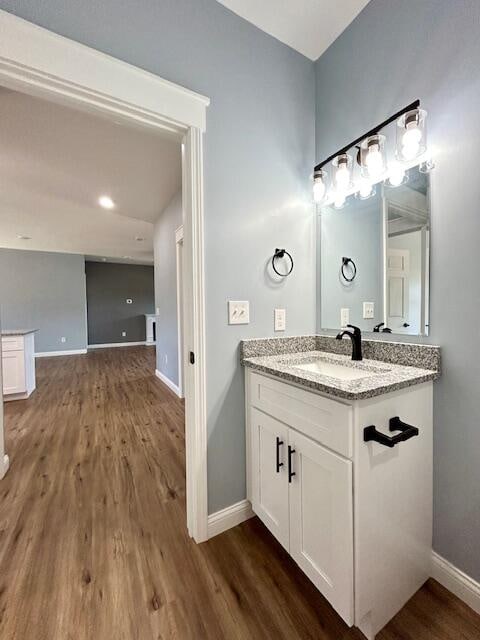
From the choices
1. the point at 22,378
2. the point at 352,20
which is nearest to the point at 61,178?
the point at 22,378

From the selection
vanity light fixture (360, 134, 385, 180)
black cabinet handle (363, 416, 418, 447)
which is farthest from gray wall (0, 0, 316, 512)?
black cabinet handle (363, 416, 418, 447)

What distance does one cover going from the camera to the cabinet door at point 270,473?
1190 millimetres

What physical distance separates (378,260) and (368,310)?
272 millimetres

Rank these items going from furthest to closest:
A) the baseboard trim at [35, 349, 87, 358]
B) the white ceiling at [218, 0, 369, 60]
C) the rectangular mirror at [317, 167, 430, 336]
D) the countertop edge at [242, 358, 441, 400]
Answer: the baseboard trim at [35, 349, 87, 358] → the white ceiling at [218, 0, 369, 60] → the rectangular mirror at [317, 167, 430, 336] → the countertop edge at [242, 358, 441, 400]

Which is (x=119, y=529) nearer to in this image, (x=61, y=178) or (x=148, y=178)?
(x=148, y=178)

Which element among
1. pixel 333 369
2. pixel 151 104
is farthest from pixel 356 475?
pixel 151 104

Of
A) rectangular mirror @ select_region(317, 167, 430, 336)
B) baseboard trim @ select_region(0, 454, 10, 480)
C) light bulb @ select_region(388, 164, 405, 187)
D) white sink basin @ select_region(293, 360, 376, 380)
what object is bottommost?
baseboard trim @ select_region(0, 454, 10, 480)

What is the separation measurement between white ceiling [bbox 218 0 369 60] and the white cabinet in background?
4.01m

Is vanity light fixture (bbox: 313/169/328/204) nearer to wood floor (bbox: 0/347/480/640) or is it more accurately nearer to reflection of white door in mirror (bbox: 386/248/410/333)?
reflection of white door in mirror (bbox: 386/248/410/333)

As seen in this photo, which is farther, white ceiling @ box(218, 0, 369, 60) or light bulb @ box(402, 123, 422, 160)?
white ceiling @ box(218, 0, 369, 60)

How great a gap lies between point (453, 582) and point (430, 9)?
2342 mm

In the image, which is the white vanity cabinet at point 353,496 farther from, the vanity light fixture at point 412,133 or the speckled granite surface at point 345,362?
the vanity light fixture at point 412,133

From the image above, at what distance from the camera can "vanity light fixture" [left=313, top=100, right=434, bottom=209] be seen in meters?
1.15

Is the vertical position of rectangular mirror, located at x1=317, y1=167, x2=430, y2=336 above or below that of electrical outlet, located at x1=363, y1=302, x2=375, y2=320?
above
